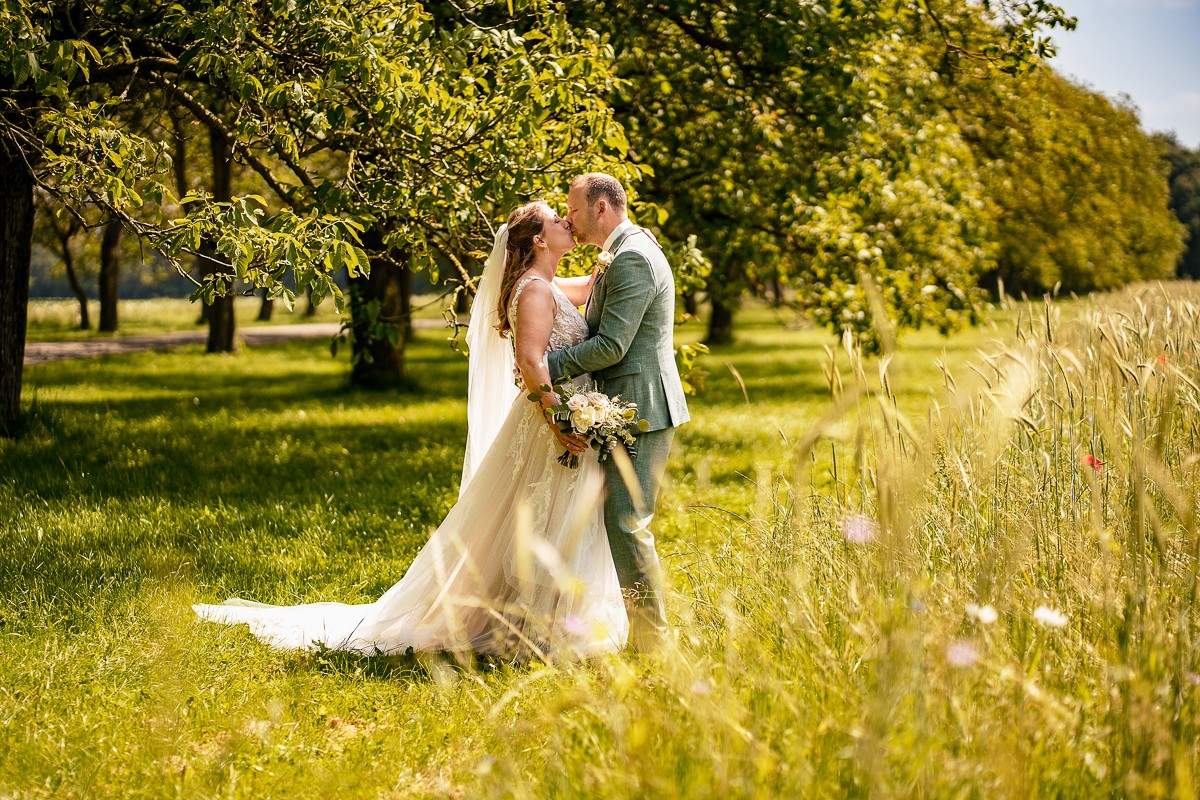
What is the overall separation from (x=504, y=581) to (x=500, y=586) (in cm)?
3

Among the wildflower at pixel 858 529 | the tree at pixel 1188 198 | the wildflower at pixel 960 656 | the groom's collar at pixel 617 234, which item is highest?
the tree at pixel 1188 198

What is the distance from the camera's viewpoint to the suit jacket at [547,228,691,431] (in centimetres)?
412

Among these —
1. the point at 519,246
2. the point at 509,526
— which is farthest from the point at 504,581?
the point at 519,246

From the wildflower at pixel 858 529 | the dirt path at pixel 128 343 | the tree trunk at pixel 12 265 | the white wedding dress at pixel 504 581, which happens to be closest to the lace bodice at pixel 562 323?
the white wedding dress at pixel 504 581

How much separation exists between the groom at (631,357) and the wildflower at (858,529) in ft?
2.87

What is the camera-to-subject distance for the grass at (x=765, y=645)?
252cm

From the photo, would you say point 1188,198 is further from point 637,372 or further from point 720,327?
point 637,372

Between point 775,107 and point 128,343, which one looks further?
point 128,343

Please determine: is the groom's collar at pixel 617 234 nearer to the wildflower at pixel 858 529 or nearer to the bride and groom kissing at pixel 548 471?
the bride and groom kissing at pixel 548 471

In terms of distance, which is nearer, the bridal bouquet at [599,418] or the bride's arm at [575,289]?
the bridal bouquet at [599,418]

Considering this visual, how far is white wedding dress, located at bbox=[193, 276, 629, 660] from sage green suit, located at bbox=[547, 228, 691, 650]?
0.19 metres

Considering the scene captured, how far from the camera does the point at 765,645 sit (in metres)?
3.46

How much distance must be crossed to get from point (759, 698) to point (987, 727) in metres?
0.66

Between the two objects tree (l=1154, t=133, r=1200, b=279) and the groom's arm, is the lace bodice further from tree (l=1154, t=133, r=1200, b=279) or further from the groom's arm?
tree (l=1154, t=133, r=1200, b=279)
